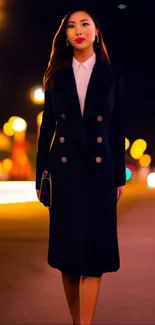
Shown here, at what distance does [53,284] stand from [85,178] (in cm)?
224

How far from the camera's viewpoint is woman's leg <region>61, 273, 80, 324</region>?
3.97 meters

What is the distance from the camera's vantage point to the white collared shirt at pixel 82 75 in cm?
383

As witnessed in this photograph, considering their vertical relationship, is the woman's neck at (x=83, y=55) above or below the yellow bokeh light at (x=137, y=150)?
above

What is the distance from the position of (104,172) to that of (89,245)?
477 millimetres

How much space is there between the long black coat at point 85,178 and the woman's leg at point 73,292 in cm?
18

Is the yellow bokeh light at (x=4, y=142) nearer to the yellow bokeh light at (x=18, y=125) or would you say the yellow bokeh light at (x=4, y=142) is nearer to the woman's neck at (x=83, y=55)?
the yellow bokeh light at (x=18, y=125)

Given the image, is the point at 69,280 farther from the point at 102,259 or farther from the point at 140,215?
the point at 140,215

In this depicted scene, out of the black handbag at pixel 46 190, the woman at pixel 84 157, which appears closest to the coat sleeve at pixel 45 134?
the woman at pixel 84 157

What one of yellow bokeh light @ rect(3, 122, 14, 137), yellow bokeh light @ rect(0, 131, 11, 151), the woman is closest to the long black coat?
the woman

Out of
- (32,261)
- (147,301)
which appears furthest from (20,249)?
(147,301)

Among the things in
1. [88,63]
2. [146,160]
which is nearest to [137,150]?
[146,160]

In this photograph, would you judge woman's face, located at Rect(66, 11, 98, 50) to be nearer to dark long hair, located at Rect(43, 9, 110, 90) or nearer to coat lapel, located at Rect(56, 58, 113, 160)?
dark long hair, located at Rect(43, 9, 110, 90)

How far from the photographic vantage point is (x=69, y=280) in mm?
3975

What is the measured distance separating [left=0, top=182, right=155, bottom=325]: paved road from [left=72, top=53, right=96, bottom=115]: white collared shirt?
1.69 m
